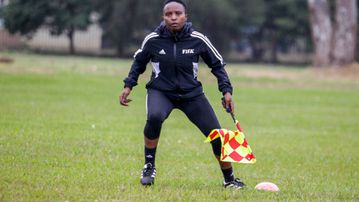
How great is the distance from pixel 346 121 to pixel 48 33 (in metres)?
37.8

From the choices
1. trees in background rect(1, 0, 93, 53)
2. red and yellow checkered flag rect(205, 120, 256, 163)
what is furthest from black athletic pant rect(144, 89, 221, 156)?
trees in background rect(1, 0, 93, 53)

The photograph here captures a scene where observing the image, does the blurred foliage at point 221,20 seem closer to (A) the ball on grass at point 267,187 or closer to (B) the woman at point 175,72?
(A) the ball on grass at point 267,187

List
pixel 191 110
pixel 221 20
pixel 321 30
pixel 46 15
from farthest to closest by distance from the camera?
pixel 221 20, pixel 46 15, pixel 321 30, pixel 191 110

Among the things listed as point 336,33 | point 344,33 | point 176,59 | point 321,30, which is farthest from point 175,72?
point 321,30

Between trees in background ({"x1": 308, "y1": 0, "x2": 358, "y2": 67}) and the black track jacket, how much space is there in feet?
95.3

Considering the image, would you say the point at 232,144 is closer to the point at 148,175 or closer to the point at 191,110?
the point at 191,110

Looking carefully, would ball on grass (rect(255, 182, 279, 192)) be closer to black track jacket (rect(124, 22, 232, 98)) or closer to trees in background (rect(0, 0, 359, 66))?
black track jacket (rect(124, 22, 232, 98))

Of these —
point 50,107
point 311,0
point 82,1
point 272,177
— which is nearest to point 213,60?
point 272,177

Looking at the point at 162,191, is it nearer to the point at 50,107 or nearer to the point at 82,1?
the point at 50,107

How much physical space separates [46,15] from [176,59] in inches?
1665

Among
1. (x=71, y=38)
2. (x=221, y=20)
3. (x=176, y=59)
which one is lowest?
(x=71, y=38)

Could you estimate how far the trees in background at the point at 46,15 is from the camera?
48.8 meters

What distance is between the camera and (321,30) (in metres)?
39.0

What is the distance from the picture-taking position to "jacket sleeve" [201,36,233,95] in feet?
28.5
